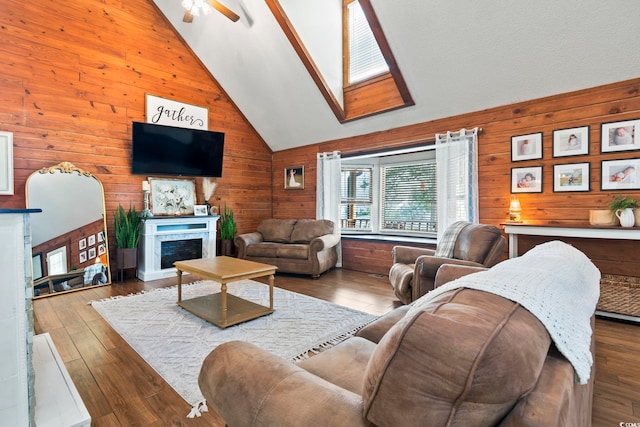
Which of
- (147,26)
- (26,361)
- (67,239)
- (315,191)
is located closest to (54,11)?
(147,26)

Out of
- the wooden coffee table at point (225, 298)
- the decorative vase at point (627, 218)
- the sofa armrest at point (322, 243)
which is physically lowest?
the wooden coffee table at point (225, 298)

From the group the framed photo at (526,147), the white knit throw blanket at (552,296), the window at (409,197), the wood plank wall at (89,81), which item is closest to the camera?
the white knit throw blanket at (552,296)

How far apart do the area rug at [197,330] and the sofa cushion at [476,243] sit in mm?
1106

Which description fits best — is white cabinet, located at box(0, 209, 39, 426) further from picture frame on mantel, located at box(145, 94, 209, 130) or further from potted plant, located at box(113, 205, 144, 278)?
picture frame on mantel, located at box(145, 94, 209, 130)

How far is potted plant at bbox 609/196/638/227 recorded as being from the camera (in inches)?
110

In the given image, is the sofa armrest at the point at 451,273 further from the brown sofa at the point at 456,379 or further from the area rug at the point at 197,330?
the brown sofa at the point at 456,379

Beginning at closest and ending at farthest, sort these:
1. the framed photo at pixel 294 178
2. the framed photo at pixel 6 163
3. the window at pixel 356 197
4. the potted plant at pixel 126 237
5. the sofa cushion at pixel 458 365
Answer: the sofa cushion at pixel 458 365 < the framed photo at pixel 6 163 < the potted plant at pixel 126 237 < the window at pixel 356 197 < the framed photo at pixel 294 178

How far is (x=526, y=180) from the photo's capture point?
3.54 meters

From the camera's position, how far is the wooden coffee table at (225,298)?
270 cm

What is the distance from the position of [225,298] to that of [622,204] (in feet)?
12.1

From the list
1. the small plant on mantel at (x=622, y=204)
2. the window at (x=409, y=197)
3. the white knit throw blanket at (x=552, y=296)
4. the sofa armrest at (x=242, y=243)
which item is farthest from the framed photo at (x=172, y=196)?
the small plant on mantel at (x=622, y=204)

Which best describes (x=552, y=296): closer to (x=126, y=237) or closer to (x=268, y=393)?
(x=268, y=393)

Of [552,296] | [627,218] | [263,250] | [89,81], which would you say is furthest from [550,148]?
[89,81]

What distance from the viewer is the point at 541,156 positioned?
135 inches
